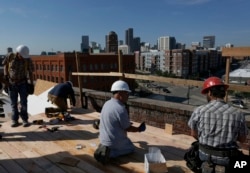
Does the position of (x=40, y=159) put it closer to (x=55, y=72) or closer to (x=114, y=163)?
(x=114, y=163)

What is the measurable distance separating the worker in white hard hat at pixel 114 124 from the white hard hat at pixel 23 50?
2647 mm

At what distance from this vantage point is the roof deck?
360 centimetres

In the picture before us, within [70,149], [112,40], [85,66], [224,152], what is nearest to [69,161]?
[70,149]

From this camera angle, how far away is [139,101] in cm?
580

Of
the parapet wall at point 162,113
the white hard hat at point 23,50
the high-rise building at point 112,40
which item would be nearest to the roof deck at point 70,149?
the parapet wall at point 162,113

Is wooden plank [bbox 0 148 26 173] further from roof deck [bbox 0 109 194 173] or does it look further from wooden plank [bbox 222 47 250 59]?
wooden plank [bbox 222 47 250 59]

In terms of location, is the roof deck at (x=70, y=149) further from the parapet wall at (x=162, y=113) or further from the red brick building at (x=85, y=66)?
the red brick building at (x=85, y=66)

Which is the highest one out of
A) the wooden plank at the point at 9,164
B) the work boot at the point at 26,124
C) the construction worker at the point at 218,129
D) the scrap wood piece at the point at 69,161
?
the construction worker at the point at 218,129

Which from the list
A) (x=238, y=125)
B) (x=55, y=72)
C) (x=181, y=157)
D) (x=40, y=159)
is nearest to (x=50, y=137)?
(x=40, y=159)

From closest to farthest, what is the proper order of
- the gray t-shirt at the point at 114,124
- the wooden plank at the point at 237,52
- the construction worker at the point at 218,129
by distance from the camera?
the construction worker at the point at 218,129 → the gray t-shirt at the point at 114,124 → the wooden plank at the point at 237,52

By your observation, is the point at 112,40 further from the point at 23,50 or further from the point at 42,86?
the point at 23,50

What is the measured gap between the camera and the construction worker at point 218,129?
2521mm

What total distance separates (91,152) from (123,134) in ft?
2.65

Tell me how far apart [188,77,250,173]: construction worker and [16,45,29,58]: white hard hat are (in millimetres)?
4025
